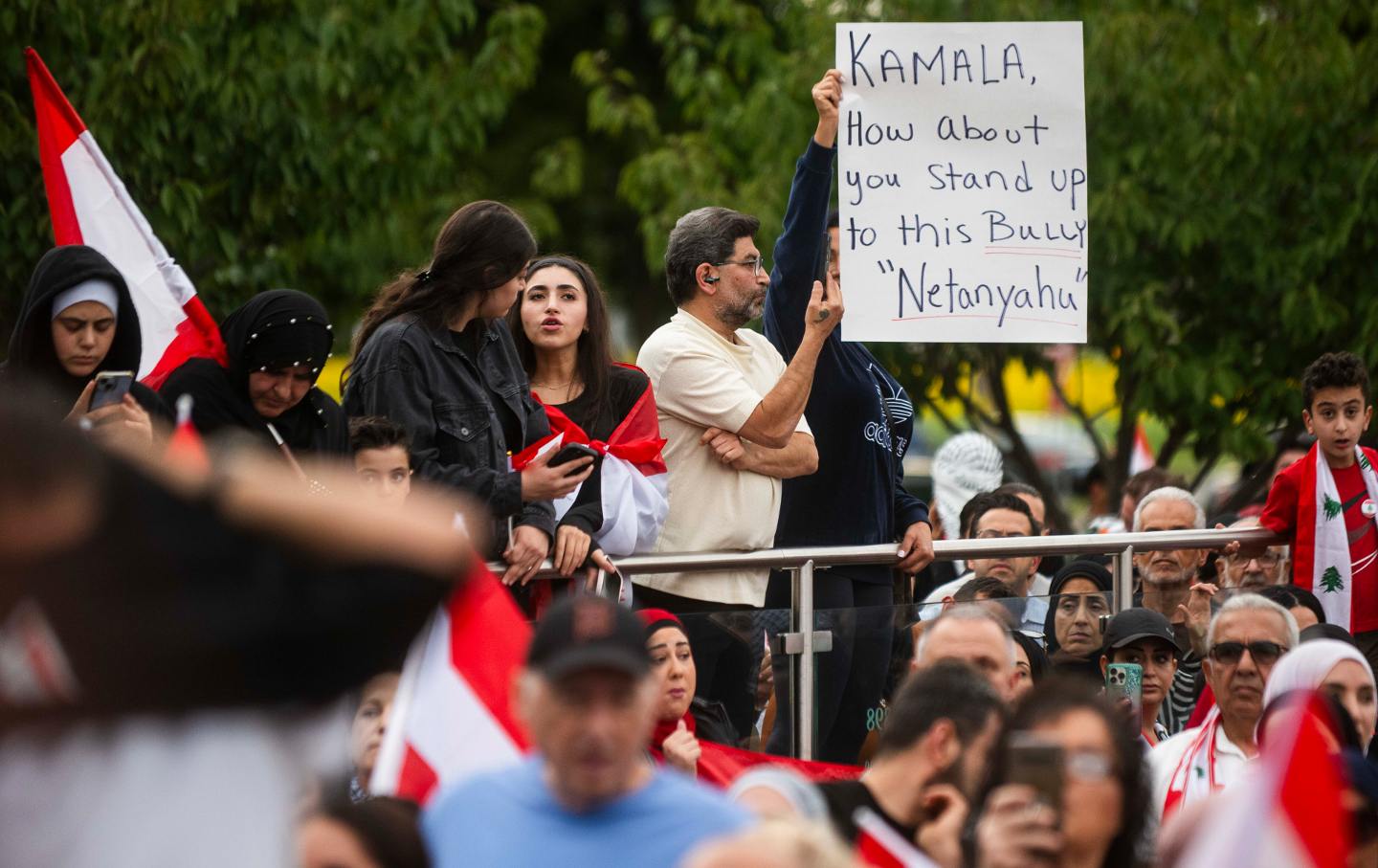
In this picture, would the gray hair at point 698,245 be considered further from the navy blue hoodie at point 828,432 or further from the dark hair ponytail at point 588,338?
the dark hair ponytail at point 588,338

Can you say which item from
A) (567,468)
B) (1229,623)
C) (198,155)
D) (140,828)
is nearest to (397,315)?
(567,468)

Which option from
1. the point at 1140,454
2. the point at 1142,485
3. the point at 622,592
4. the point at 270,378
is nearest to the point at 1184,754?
the point at 622,592

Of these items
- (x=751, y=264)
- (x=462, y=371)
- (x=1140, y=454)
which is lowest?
(x=462, y=371)

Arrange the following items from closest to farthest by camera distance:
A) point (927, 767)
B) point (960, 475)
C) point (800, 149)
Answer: point (927, 767)
point (960, 475)
point (800, 149)

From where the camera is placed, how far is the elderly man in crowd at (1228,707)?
5.77 meters

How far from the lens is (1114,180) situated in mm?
10922

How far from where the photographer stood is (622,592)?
6.27 meters

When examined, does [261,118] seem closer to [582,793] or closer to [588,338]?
[588,338]

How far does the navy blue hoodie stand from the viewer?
6.90 m

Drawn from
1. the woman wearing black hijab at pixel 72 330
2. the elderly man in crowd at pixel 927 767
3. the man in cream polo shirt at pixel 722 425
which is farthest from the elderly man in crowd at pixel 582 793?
the man in cream polo shirt at pixel 722 425

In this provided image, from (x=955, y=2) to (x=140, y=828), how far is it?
939 centimetres

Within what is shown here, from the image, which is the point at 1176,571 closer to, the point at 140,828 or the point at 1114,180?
the point at 1114,180

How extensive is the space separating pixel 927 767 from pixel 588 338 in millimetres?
2642

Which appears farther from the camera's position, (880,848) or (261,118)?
(261,118)
